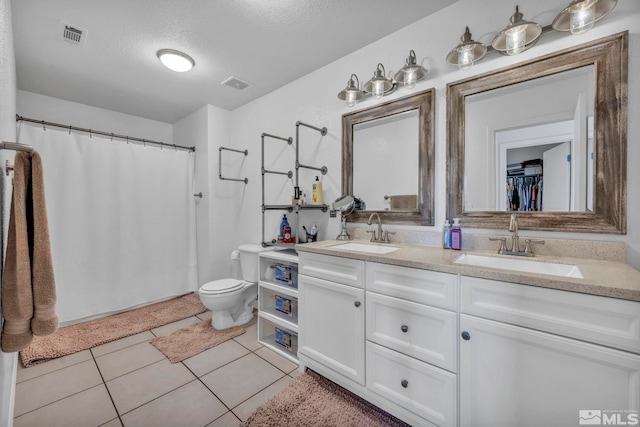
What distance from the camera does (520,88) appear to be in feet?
4.54

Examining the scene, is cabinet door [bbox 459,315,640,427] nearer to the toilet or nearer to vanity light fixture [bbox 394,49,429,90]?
vanity light fixture [bbox 394,49,429,90]

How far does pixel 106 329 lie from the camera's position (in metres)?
2.36

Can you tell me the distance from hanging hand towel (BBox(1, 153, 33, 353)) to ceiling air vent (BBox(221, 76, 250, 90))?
1.90 m

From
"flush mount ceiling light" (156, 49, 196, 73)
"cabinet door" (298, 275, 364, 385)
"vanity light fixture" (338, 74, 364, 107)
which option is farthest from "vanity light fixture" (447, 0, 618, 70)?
"flush mount ceiling light" (156, 49, 196, 73)

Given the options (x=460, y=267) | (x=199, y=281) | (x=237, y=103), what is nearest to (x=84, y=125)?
(x=237, y=103)

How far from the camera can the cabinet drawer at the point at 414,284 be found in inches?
44.1

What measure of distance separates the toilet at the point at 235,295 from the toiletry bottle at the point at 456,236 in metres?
1.48

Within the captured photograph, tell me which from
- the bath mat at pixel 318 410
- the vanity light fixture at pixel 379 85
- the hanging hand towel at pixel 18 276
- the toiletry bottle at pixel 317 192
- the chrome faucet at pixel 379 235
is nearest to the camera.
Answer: the hanging hand towel at pixel 18 276

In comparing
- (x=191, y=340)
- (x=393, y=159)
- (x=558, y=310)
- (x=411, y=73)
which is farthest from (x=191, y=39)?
(x=558, y=310)

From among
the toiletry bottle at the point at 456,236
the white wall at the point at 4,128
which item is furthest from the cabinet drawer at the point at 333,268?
the white wall at the point at 4,128

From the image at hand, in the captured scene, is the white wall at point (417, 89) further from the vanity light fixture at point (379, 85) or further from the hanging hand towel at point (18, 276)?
the hanging hand towel at point (18, 276)

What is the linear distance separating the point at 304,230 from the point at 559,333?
179 centimetres

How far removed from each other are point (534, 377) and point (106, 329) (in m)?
3.10

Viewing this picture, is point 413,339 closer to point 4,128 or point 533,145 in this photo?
point 533,145
